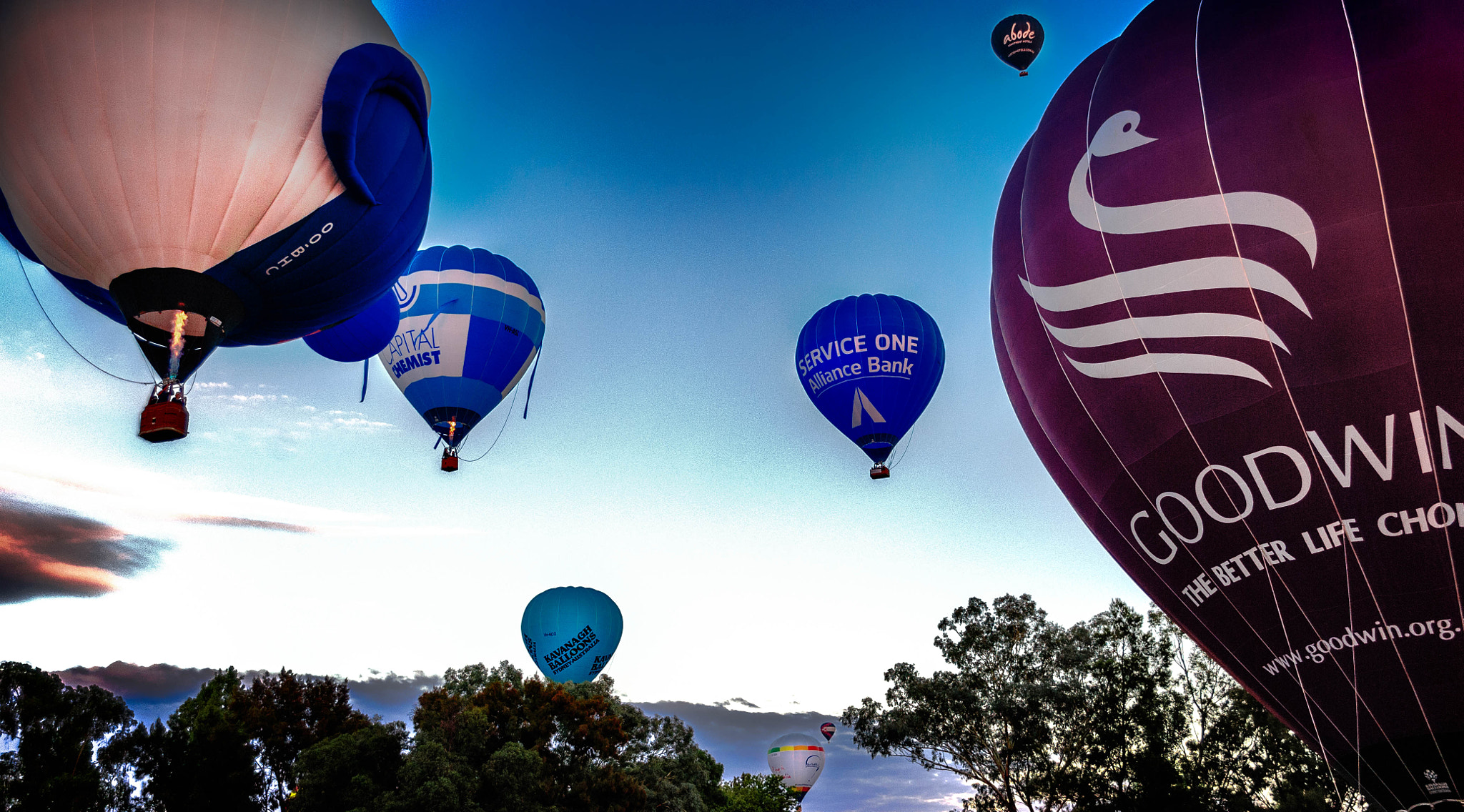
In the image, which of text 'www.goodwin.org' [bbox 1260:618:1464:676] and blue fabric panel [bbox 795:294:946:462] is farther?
blue fabric panel [bbox 795:294:946:462]

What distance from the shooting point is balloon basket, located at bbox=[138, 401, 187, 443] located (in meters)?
8.23

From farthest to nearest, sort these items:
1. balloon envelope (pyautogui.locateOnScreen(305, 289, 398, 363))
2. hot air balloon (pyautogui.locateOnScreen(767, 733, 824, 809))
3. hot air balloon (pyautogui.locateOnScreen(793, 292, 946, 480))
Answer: hot air balloon (pyautogui.locateOnScreen(767, 733, 824, 809)), hot air balloon (pyautogui.locateOnScreen(793, 292, 946, 480)), balloon envelope (pyautogui.locateOnScreen(305, 289, 398, 363))

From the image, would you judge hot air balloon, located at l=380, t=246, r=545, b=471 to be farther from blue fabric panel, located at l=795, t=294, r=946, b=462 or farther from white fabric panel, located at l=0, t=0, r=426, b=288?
white fabric panel, located at l=0, t=0, r=426, b=288

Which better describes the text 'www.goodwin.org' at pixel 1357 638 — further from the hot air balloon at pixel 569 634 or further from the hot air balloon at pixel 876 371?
the hot air balloon at pixel 569 634

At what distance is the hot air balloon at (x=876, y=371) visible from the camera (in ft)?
71.1

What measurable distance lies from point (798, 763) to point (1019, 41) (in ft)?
128

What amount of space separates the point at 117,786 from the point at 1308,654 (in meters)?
27.7

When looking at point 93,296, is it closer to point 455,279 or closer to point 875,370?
point 455,279

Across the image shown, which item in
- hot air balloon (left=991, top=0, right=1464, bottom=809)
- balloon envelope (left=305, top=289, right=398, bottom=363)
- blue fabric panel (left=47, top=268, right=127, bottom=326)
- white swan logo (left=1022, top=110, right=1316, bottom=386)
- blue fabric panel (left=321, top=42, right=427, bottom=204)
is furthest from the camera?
balloon envelope (left=305, top=289, right=398, bottom=363)

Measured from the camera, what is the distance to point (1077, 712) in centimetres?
2516

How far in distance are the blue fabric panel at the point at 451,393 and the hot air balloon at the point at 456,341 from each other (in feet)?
0.05

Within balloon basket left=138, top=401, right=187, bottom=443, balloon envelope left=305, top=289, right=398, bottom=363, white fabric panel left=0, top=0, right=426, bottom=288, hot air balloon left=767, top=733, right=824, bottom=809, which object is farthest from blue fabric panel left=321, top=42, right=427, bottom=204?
hot air balloon left=767, top=733, right=824, bottom=809

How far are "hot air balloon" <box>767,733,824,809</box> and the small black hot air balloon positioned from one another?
126ft

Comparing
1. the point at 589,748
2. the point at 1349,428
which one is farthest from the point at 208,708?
the point at 1349,428
